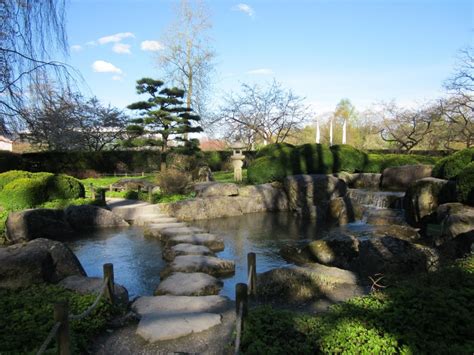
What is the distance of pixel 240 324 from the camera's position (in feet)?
11.1

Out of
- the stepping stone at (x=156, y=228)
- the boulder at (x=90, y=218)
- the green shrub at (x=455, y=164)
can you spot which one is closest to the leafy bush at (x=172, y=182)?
the boulder at (x=90, y=218)

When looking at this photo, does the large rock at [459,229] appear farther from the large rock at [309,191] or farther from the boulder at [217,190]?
the boulder at [217,190]

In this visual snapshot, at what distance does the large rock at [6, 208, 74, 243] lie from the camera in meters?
9.42

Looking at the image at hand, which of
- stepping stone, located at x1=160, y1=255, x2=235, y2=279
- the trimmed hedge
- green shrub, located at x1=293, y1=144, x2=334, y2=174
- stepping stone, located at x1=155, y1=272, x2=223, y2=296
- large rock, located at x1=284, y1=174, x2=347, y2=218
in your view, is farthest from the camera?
green shrub, located at x1=293, y1=144, x2=334, y2=174

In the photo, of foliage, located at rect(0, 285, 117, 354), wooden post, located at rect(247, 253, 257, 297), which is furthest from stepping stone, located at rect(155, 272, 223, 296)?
foliage, located at rect(0, 285, 117, 354)

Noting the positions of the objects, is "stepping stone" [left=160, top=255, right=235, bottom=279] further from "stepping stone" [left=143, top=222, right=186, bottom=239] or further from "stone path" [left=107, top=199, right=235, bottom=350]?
"stepping stone" [left=143, top=222, right=186, bottom=239]

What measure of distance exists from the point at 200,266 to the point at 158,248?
238cm

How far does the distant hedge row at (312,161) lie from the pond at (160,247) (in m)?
4.58

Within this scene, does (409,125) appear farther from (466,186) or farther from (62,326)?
(62,326)

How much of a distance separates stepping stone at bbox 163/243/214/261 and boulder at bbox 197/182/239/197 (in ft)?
19.6

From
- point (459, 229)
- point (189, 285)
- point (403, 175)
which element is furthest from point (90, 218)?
point (403, 175)

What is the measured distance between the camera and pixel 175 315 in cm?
454

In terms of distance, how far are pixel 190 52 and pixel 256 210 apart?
802 inches

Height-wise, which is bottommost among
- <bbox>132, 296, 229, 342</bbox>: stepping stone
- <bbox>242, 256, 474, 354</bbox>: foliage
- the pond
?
the pond
